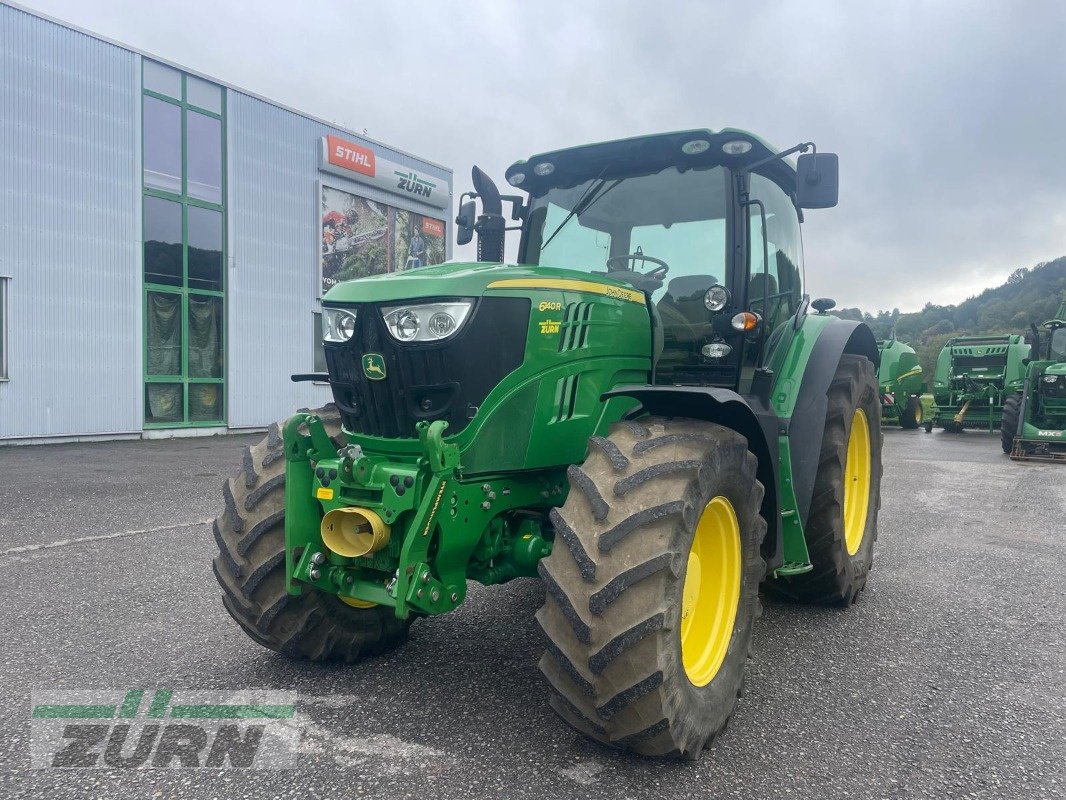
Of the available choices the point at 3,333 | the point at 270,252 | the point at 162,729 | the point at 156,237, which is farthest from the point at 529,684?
the point at 270,252

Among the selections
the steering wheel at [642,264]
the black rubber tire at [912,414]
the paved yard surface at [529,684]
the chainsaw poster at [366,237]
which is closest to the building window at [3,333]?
the chainsaw poster at [366,237]

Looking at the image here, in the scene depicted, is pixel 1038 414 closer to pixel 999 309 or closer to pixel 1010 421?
pixel 1010 421

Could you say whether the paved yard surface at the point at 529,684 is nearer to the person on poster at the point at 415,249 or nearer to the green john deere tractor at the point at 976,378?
the green john deere tractor at the point at 976,378

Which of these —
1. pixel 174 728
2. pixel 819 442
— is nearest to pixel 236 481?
pixel 174 728

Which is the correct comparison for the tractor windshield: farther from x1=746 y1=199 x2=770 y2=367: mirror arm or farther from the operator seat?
x1=746 y1=199 x2=770 y2=367: mirror arm

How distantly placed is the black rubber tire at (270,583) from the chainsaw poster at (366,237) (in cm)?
1451

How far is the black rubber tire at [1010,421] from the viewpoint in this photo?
13648 millimetres

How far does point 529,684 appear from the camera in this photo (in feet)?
10.6

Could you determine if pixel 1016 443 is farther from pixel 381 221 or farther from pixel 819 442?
pixel 381 221

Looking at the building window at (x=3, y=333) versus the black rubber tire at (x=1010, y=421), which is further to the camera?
the black rubber tire at (x=1010, y=421)

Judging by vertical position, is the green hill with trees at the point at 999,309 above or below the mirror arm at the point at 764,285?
above

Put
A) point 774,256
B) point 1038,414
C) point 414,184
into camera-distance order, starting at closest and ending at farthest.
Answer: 1. point 774,256
2. point 1038,414
3. point 414,184

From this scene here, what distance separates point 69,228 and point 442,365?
13.3 m

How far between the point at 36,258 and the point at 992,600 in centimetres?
1439
